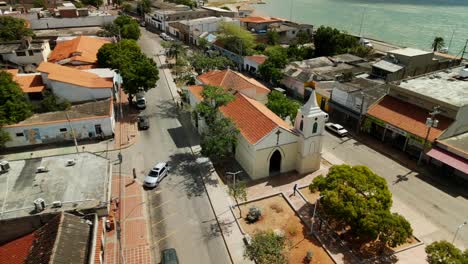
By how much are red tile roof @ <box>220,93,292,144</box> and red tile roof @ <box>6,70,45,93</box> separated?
88.1ft

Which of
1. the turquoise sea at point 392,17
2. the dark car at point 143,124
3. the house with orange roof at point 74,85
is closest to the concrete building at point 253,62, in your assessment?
the dark car at point 143,124

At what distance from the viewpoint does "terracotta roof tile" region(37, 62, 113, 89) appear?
161 feet

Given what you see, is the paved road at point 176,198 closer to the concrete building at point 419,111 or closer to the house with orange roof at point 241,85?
the house with orange roof at point 241,85

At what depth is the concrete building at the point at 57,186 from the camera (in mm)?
26828

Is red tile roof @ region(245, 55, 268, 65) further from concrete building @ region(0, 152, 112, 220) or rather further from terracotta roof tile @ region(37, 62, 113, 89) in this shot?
concrete building @ region(0, 152, 112, 220)

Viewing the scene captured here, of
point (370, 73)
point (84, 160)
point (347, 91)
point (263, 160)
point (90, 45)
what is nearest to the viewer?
point (84, 160)

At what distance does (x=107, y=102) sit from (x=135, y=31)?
42753 millimetres

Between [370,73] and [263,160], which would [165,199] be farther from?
[370,73]

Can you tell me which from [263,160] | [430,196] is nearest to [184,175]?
[263,160]

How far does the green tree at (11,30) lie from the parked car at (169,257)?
7061 centimetres

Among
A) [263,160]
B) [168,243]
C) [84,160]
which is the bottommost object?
[168,243]

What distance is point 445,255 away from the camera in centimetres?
2403

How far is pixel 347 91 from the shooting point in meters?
50.8

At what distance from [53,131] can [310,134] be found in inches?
1257
